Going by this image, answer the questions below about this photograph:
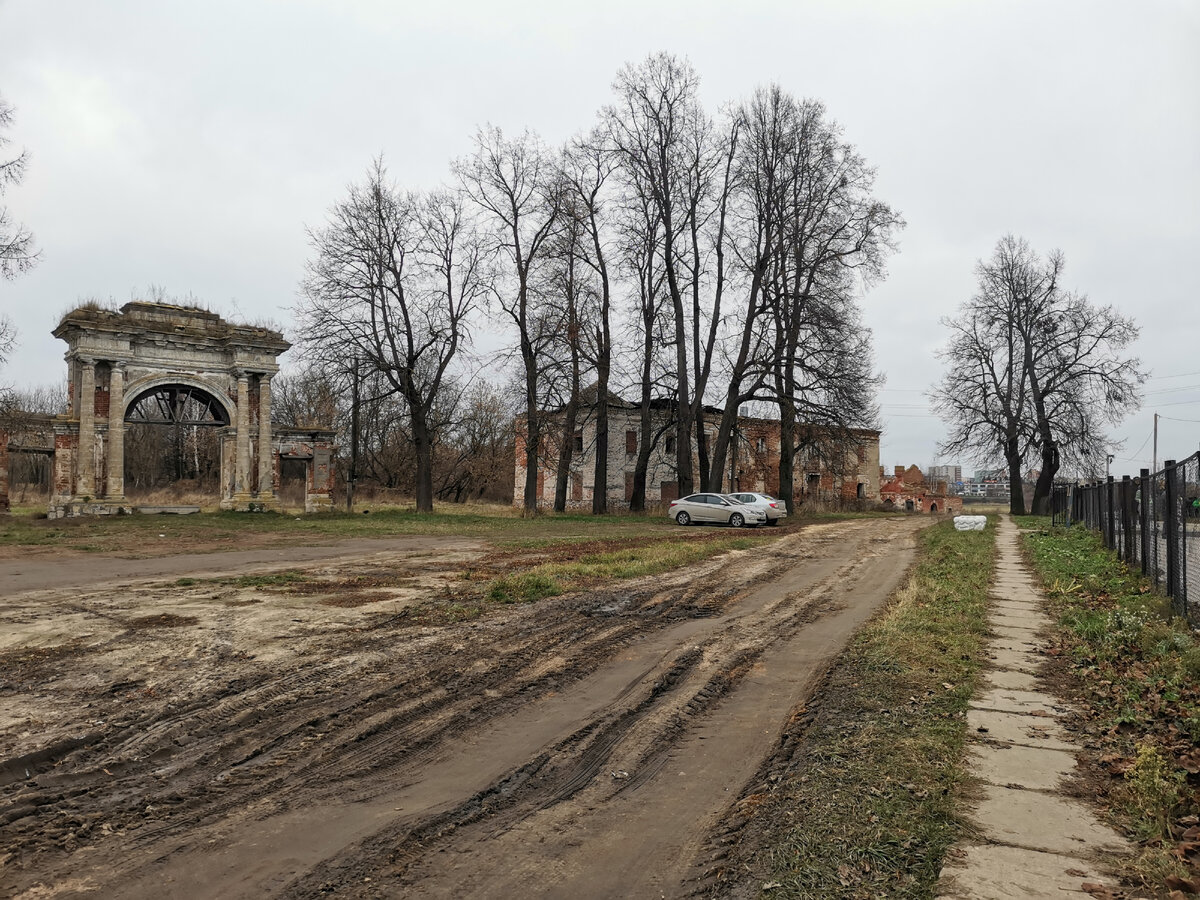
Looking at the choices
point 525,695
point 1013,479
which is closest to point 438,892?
point 525,695

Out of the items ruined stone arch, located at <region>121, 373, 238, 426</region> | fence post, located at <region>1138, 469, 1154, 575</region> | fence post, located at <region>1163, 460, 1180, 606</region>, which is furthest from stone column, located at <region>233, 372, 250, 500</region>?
fence post, located at <region>1163, 460, 1180, 606</region>

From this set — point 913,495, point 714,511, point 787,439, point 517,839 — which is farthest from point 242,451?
point 913,495

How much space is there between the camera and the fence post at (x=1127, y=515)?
13727mm

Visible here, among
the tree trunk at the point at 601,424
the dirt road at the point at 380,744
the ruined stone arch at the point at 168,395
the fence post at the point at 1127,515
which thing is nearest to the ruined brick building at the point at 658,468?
the tree trunk at the point at 601,424

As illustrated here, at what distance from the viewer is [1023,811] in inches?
161

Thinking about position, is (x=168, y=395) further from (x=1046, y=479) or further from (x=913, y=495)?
(x=913, y=495)

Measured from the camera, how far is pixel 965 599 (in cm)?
1076

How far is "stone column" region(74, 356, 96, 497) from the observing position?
30.8 meters

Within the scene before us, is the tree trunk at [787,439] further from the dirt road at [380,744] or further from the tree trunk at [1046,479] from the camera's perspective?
the dirt road at [380,744]

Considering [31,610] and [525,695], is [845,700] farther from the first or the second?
[31,610]

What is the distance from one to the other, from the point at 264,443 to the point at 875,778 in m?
34.5

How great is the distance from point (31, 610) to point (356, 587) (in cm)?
405

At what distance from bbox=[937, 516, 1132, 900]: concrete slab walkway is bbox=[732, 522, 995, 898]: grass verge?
0.44ft

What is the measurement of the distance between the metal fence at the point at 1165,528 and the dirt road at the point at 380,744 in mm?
3779
